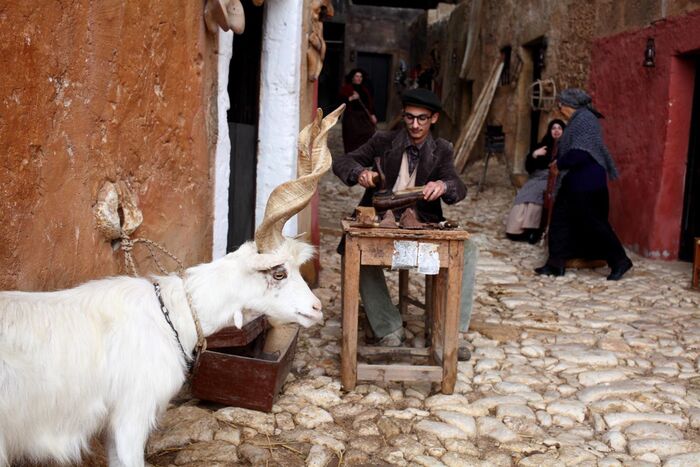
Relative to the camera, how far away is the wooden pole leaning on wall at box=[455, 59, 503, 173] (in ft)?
53.9

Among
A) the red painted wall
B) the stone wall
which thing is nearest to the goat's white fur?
the red painted wall

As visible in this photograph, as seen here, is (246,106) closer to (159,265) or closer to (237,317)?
(159,265)

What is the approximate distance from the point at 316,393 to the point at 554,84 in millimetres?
9923

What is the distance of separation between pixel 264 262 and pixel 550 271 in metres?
5.98

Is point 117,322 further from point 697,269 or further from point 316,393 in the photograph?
point 697,269

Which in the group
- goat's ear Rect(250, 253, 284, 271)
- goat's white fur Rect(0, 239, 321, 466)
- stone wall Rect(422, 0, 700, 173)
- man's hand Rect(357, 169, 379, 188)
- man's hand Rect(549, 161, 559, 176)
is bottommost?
goat's white fur Rect(0, 239, 321, 466)

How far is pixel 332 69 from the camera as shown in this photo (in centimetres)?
2708

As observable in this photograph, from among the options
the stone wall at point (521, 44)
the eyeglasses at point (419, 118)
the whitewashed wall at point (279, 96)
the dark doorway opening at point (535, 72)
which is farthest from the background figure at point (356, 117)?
the eyeglasses at point (419, 118)

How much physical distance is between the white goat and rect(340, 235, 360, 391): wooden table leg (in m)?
0.80

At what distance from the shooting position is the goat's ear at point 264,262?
11.2 ft

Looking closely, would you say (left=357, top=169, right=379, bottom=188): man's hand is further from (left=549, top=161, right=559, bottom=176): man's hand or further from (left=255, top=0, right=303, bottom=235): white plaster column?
(left=549, top=161, right=559, bottom=176): man's hand

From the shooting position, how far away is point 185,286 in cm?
334

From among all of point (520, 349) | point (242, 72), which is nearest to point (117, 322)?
point (520, 349)

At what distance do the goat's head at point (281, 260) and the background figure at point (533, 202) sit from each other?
752cm
